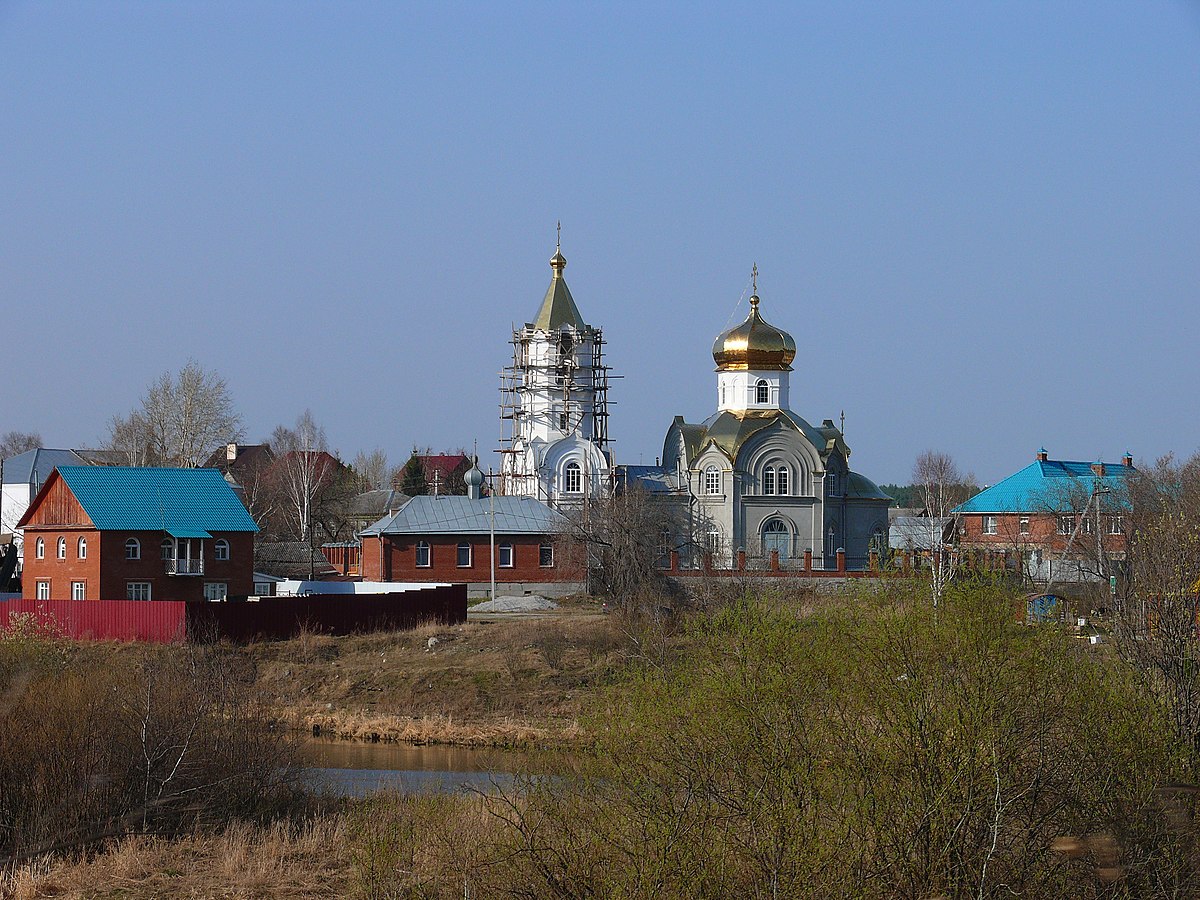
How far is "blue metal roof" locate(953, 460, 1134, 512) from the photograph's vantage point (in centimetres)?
5853

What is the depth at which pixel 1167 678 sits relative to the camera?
13.9 metres

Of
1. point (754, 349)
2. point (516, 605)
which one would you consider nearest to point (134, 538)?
point (516, 605)

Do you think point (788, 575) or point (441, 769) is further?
point (788, 575)

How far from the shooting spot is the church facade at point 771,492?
50.6 m

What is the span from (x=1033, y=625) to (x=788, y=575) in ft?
103

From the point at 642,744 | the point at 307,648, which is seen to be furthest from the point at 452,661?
the point at 642,744

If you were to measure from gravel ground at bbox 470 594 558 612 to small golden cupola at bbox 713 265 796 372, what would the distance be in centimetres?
1359

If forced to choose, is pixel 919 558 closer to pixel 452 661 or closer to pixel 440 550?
pixel 452 661

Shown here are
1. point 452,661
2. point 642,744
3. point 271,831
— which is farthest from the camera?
point 452,661

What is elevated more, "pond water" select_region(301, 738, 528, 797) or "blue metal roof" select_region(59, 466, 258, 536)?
"blue metal roof" select_region(59, 466, 258, 536)

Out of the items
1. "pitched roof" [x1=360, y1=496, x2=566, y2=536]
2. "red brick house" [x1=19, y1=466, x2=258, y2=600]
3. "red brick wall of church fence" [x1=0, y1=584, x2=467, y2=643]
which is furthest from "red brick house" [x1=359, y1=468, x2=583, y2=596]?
"red brick wall of church fence" [x1=0, y1=584, x2=467, y2=643]

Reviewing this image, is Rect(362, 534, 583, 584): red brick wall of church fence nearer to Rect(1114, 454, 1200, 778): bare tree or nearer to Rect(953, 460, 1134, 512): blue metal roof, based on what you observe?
Rect(953, 460, 1134, 512): blue metal roof

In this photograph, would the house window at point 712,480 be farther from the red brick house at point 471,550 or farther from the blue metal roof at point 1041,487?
the blue metal roof at point 1041,487

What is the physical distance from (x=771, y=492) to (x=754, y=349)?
578cm
